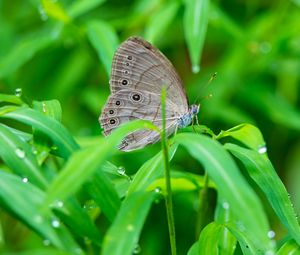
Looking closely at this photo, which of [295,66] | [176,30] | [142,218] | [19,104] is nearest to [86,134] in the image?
[176,30]

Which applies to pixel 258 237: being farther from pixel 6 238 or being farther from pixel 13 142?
pixel 6 238

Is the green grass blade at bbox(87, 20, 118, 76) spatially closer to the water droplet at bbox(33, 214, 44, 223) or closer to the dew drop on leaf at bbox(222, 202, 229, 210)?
the dew drop on leaf at bbox(222, 202, 229, 210)

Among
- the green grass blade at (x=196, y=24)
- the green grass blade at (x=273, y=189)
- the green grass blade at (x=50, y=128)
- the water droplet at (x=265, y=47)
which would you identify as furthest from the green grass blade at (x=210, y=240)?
the water droplet at (x=265, y=47)

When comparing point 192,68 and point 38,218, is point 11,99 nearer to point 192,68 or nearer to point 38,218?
point 38,218

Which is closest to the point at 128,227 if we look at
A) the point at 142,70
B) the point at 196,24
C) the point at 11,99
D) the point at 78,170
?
the point at 78,170

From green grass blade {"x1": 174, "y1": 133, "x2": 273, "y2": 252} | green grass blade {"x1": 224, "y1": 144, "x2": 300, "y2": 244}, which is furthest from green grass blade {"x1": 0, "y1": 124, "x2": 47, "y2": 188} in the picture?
green grass blade {"x1": 224, "y1": 144, "x2": 300, "y2": 244}
